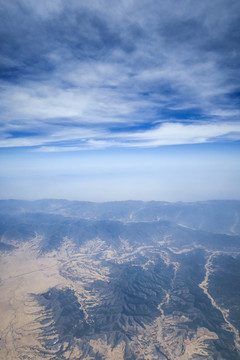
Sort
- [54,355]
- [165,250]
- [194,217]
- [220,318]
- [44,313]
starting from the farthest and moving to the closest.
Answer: [194,217]
[165,250]
[44,313]
[220,318]
[54,355]

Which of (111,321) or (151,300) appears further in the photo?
(151,300)

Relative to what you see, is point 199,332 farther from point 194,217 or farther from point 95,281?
point 194,217

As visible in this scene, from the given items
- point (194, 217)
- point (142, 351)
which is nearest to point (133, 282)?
point (142, 351)

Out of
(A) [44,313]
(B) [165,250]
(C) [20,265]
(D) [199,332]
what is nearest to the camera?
(D) [199,332]

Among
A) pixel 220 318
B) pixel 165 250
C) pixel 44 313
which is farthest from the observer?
pixel 165 250

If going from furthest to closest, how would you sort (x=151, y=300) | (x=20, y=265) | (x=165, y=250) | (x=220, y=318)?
1. (x=165, y=250)
2. (x=20, y=265)
3. (x=151, y=300)
4. (x=220, y=318)

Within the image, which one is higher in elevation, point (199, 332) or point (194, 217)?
point (194, 217)

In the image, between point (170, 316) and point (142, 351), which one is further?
point (170, 316)

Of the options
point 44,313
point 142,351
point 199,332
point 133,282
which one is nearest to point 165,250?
point 133,282

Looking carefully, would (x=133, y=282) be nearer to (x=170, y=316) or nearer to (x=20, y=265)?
(x=170, y=316)
